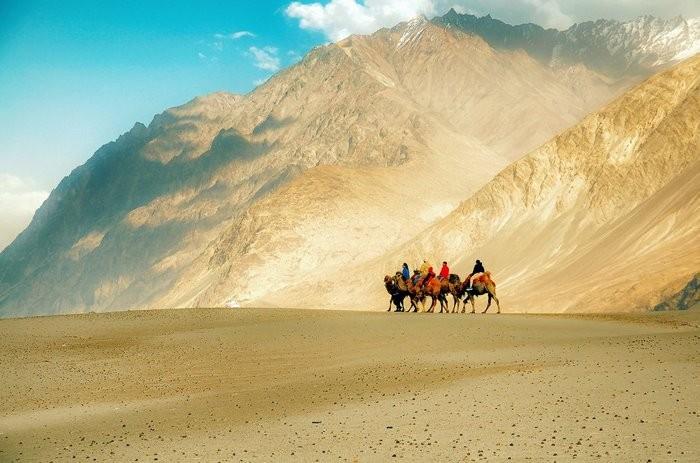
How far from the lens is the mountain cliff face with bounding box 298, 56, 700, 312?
5831cm

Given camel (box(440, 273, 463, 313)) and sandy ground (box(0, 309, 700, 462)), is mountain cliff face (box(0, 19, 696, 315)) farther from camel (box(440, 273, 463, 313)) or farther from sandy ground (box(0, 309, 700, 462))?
sandy ground (box(0, 309, 700, 462))

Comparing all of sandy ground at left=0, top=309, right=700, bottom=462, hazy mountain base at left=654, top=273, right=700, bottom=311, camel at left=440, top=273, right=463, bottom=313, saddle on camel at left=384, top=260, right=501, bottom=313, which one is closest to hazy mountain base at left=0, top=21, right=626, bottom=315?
hazy mountain base at left=654, top=273, right=700, bottom=311

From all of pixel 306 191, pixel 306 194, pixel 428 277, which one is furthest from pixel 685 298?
pixel 306 191

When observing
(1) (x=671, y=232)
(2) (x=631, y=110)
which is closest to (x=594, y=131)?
(2) (x=631, y=110)

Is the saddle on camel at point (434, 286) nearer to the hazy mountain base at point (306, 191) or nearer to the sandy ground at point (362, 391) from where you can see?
the sandy ground at point (362, 391)

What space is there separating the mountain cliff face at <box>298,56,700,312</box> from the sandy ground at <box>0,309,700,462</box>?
27804mm

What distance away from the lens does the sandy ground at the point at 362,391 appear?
41.1ft

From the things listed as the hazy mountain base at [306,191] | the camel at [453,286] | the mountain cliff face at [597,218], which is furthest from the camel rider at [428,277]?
the hazy mountain base at [306,191]

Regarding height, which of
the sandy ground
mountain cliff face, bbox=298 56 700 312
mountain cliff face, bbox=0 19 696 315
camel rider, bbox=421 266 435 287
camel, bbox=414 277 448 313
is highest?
mountain cliff face, bbox=0 19 696 315

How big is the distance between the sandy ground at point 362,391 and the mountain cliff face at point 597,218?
1095 inches

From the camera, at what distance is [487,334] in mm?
26375

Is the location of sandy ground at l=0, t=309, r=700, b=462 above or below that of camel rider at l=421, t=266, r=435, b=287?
below

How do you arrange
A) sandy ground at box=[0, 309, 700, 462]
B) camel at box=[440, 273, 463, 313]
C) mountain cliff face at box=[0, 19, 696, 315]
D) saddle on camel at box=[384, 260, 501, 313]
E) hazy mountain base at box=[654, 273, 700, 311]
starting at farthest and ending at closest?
mountain cliff face at box=[0, 19, 696, 315] < hazy mountain base at box=[654, 273, 700, 311] < camel at box=[440, 273, 463, 313] < saddle on camel at box=[384, 260, 501, 313] < sandy ground at box=[0, 309, 700, 462]

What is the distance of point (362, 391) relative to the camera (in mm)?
17984
